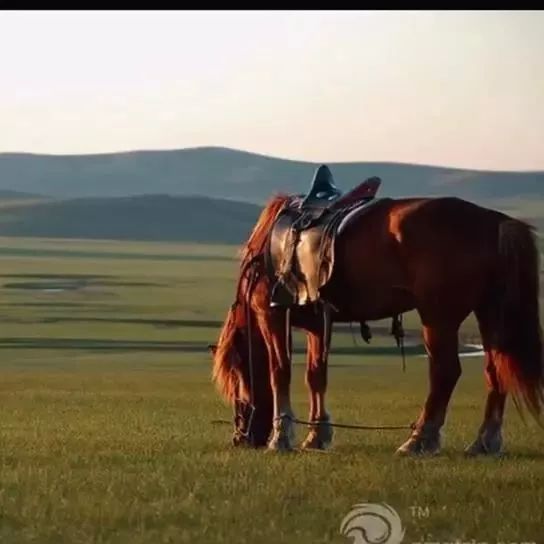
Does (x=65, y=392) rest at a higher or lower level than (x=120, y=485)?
lower

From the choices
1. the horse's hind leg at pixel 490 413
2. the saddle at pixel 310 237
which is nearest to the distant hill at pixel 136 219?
the saddle at pixel 310 237

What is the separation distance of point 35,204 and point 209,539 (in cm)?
541

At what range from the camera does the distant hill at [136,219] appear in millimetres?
10094

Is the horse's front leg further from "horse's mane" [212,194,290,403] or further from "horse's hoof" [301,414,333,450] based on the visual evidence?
"horse's mane" [212,194,290,403]

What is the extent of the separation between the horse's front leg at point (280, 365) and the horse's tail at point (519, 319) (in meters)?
1.11

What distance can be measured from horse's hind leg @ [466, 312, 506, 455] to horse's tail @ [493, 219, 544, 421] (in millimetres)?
68

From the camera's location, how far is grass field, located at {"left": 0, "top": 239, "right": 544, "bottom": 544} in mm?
4742

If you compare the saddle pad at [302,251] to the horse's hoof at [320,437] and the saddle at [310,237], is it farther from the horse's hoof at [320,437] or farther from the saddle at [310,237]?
the horse's hoof at [320,437]

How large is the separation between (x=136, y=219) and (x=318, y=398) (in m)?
5.23

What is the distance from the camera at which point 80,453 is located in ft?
20.4

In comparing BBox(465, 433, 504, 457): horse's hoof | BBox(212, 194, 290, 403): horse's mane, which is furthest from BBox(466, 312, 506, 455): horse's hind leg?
BBox(212, 194, 290, 403): horse's mane

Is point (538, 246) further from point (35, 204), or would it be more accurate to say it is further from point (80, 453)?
point (35, 204)

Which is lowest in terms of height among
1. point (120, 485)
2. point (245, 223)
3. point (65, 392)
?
point (65, 392)

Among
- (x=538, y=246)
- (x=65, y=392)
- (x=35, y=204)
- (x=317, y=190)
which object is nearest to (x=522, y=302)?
(x=538, y=246)
